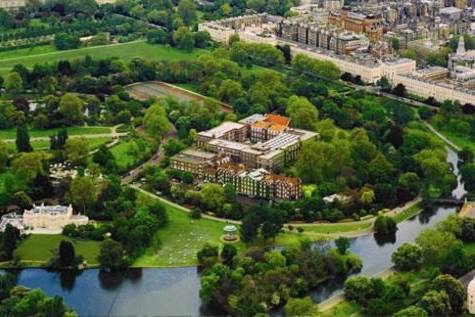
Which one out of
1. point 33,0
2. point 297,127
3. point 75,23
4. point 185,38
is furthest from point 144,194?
point 33,0

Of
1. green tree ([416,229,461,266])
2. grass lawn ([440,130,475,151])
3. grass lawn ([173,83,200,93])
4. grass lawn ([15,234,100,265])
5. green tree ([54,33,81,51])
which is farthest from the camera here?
green tree ([54,33,81,51])

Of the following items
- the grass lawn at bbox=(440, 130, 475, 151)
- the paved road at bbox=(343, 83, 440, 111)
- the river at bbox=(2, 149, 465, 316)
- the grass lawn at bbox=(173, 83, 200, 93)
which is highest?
the grass lawn at bbox=(173, 83, 200, 93)

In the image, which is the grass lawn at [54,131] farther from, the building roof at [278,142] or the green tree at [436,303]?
the green tree at [436,303]

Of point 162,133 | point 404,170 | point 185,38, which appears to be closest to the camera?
point 404,170

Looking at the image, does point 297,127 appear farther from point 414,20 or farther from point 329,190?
point 414,20

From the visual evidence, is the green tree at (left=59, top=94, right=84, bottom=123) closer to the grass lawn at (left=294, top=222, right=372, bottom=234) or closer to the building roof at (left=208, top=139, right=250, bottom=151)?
the building roof at (left=208, top=139, right=250, bottom=151)

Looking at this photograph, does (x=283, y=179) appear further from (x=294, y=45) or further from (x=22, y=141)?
(x=294, y=45)

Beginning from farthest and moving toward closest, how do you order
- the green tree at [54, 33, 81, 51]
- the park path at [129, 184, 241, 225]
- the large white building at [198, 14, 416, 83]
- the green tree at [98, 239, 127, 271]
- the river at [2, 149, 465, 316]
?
the green tree at [54, 33, 81, 51] < the large white building at [198, 14, 416, 83] < the park path at [129, 184, 241, 225] < the green tree at [98, 239, 127, 271] < the river at [2, 149, 465, 316]

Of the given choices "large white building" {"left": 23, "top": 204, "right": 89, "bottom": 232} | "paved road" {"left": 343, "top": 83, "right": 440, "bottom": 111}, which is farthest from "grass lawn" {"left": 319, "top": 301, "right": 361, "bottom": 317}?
"paved road" {"left": 343, "top": 83, "right": 440, "bottom": 111}
